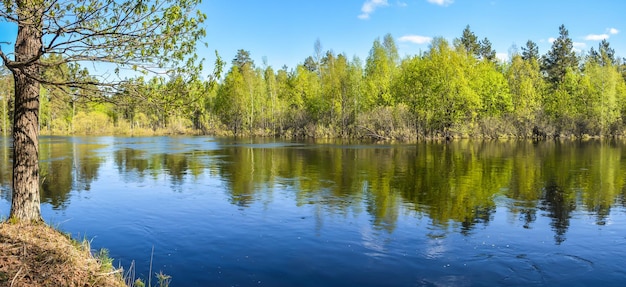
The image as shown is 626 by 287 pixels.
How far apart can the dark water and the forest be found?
45745 millimetres

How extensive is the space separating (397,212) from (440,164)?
57.4 ft

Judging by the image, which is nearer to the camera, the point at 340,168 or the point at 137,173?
the point at 137,173

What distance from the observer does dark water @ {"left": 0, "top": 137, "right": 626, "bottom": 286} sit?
32.1 ft

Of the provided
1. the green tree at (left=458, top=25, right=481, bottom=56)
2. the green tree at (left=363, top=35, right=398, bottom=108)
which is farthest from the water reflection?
the green tree at (left=458, top=25, right=481, bottom=56)

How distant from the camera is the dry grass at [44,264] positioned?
7129mm

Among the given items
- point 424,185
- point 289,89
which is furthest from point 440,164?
point 289,89

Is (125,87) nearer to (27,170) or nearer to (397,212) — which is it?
(27,170)

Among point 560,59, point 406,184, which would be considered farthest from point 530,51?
point 406,184

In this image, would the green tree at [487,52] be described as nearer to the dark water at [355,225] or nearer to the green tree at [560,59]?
the green tree at [560,59]

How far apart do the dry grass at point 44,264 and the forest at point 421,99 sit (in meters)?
56.8

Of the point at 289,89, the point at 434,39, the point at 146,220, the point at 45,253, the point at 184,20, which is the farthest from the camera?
the point at 289,89

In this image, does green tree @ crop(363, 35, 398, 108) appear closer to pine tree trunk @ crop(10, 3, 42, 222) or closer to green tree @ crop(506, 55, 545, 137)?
green tree @ crop(506, 55, 545, 137)

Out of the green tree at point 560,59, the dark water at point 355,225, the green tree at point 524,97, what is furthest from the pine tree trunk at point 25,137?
the green tree at point 560,59

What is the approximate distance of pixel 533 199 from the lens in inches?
713
